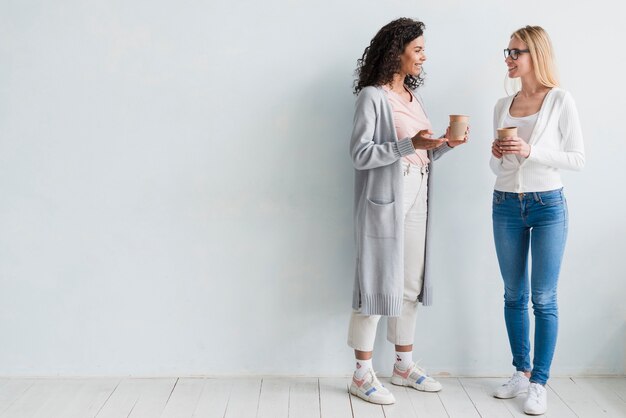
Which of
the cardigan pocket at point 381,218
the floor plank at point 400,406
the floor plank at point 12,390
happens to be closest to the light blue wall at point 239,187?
the floor plank at point 12,390

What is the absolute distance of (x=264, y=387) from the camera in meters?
2.63

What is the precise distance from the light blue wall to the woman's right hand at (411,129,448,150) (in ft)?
1.40

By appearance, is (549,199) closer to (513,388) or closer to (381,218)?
(381,218)

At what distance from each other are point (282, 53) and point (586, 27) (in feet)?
3.89

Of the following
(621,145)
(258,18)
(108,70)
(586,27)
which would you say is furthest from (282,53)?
(621,145)

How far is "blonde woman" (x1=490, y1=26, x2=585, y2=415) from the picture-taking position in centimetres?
235

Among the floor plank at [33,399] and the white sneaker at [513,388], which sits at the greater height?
the white sneaker at [513,388]

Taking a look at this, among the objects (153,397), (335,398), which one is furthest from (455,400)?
(153,397)

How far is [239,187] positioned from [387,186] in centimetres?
61

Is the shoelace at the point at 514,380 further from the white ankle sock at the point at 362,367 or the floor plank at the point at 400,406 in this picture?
the white ankle sock at the point at 362,367

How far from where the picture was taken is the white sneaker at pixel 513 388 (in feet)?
8.32

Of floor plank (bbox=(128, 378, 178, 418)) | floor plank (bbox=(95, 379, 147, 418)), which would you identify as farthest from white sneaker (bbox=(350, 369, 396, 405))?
floor plank (bbox=(95, 379, 147, 418))

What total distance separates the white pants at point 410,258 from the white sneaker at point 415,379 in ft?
0.52

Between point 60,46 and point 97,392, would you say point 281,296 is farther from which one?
point 60,46
